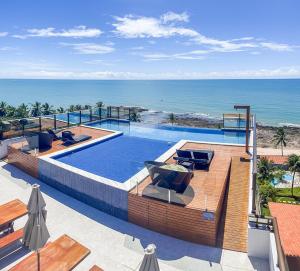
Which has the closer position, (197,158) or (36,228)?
(36,228)

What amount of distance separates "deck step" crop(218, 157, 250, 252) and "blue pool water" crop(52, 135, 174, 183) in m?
4.42

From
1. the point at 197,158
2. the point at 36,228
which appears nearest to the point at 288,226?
the point at 197,158

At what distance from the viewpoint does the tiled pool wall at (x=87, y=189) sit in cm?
1073

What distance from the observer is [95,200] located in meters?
11.5

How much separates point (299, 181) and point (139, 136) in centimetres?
2048

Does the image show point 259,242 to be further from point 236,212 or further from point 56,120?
point 56,120

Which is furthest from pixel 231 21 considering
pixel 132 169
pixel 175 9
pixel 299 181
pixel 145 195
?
pixel 145 195

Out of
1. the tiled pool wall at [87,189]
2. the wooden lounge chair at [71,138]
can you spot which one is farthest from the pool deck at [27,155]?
the tiled pool wall at [87,189]

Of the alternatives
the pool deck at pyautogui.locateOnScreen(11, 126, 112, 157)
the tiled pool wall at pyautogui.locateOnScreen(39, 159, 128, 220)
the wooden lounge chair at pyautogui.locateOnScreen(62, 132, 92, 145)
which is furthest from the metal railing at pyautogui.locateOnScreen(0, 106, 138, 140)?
the tiled pool wall at pyautogui.locateOnScreen(39, 159, 128, 220)

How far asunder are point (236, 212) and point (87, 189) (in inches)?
255

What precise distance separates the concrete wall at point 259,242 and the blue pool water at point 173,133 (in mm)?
10134

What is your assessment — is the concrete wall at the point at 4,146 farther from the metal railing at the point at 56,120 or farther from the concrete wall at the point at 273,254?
the concrete wall at the point at 273,254

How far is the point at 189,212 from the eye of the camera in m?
9.15

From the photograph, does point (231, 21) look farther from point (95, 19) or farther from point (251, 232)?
point (251, 232)
